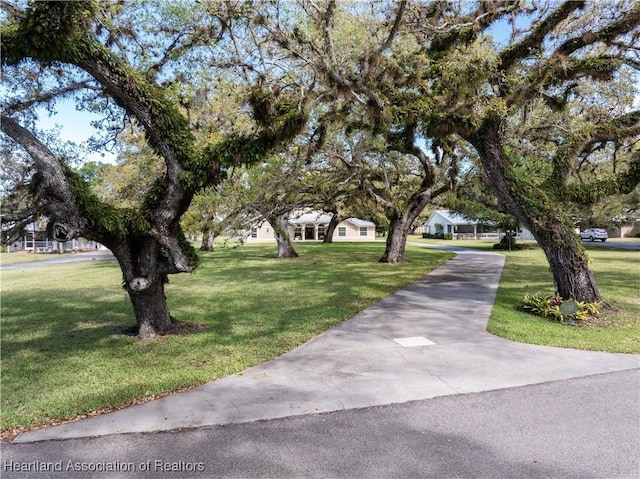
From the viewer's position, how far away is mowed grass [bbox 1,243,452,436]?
4.93 m

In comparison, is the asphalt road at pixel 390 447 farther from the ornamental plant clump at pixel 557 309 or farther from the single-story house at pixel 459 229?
the single-story house at pixel 459 229

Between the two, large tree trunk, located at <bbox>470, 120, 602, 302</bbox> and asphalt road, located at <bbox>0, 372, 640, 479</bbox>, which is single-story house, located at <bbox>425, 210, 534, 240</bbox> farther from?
asphalt road, located at <bbox>0, 372, 640, 479</bbox>

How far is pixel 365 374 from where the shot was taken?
17.8ft

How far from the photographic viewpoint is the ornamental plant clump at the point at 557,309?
8.22 m

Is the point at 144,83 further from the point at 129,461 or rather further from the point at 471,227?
the point at 471,227

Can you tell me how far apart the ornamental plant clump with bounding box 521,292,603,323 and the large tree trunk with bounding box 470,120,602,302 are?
0.30m

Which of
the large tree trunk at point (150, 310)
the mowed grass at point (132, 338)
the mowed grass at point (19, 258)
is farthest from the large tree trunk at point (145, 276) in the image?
the mowed grass at point (19, 258)

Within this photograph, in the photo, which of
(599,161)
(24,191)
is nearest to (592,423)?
(24,191)

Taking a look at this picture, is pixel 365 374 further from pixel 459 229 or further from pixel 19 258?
pixel 459 229

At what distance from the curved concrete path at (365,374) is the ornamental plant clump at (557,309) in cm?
153

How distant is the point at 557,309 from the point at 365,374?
5.19m

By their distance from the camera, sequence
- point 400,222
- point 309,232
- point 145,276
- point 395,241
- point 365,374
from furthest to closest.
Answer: point 309,232 < point 395,241 < point 400,222 < point 145,276 < point 365,374

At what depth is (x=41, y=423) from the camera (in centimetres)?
419

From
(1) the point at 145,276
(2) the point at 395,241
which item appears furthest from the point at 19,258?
(1) the point at 145,276
